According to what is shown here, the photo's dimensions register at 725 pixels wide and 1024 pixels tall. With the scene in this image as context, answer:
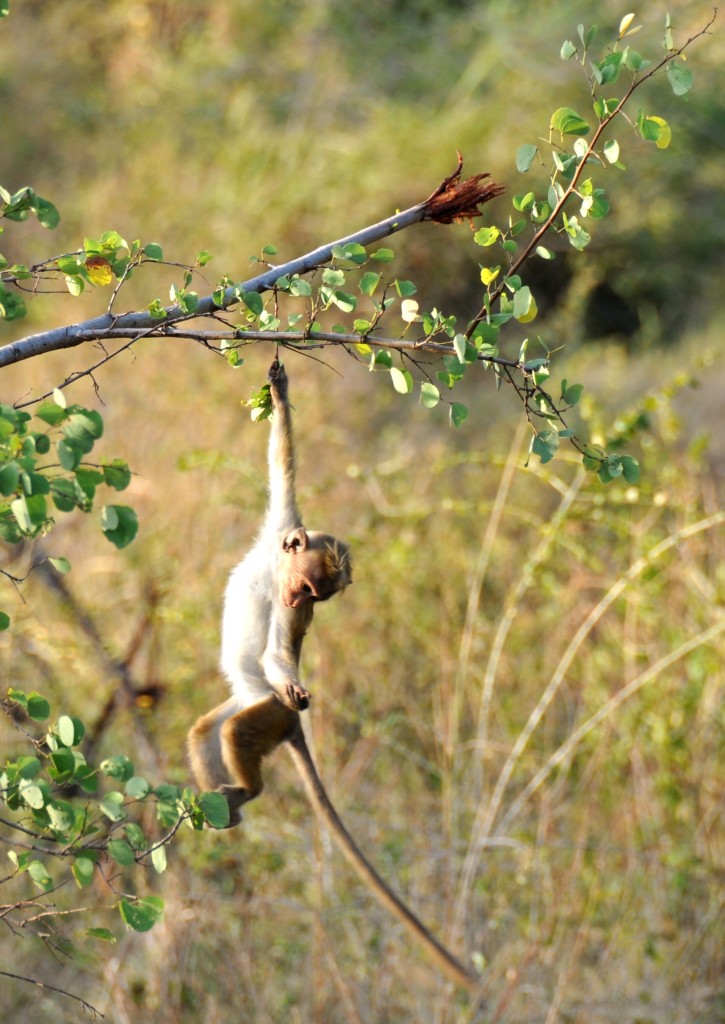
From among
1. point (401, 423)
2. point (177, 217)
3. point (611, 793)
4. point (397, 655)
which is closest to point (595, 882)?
point (611, 793)

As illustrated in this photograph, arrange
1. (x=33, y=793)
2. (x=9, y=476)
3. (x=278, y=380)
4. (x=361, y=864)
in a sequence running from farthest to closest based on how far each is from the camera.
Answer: (x=361, y=864) < (x=278, y=380) < (x=33, y=793) < (x=9, y=476)

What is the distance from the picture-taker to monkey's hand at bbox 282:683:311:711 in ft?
10.1

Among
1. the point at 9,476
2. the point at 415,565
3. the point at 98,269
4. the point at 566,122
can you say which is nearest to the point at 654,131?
the point at 566,122

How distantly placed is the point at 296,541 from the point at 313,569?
0.13 meters

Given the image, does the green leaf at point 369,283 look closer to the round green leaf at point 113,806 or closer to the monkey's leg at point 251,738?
the round green leaf at point 113,806

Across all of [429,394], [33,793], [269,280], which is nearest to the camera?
[33,793]

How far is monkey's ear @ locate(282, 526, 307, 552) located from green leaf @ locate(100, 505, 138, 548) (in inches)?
60.1

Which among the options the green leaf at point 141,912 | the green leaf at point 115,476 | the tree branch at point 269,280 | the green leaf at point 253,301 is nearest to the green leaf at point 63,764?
the green leaf at point 141,912

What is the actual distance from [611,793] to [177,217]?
30.0ft

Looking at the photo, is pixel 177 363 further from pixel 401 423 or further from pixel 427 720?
pixel 427 720

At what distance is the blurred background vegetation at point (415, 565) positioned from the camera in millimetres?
5340

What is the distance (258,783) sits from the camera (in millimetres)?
3553

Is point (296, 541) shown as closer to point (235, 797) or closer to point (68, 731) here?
point (235, 797)

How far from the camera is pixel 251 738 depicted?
3.49 m
